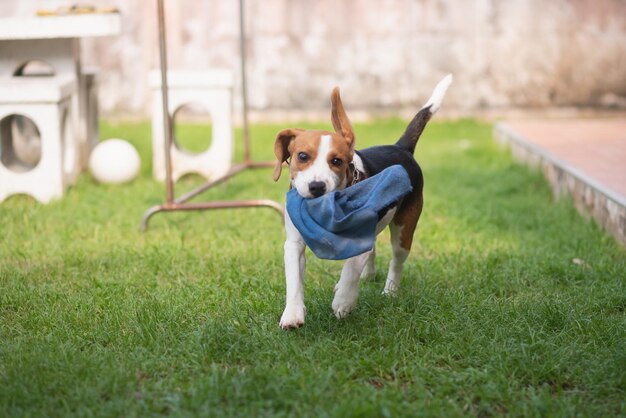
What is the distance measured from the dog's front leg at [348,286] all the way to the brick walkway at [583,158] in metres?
2.07

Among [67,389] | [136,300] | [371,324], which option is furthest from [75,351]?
[371,324]

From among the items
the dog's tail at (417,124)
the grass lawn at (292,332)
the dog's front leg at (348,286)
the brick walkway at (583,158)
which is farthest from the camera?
the brick walkway at (583,158)

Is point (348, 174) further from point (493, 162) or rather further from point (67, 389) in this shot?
point (493, 162)

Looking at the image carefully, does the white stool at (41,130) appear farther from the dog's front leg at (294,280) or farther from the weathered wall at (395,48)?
the weathered wall at (395,48)

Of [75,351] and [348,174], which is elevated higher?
[348,174]

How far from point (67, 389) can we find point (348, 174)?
4.38ft

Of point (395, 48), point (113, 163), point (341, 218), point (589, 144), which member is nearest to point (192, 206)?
point (113, 163)

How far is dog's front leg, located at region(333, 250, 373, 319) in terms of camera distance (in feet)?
11.3

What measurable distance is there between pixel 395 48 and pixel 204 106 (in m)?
4.04

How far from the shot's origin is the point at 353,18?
35.1 ft

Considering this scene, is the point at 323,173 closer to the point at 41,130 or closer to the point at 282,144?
the point at 282,144

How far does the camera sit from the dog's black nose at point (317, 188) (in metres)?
3.33

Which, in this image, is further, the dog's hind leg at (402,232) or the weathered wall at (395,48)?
the weathered wall at (395,48)

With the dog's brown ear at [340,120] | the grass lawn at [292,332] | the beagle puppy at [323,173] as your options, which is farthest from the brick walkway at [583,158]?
the dog's brown ear at [340,120]
